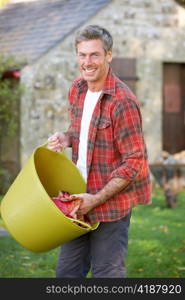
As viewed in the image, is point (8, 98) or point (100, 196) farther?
point (8, 98)

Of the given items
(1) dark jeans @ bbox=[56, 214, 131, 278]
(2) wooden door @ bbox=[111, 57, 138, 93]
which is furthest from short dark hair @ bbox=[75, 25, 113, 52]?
(2) wooden door @ bbox=[111, 57, 138, 93]

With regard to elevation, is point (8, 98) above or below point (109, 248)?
above

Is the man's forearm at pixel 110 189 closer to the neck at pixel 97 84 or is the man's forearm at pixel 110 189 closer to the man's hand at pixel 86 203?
the man's hand at pixel 86 203

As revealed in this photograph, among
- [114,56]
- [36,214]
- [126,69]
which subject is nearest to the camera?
[36,214]

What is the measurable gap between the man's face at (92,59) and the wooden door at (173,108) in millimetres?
9933

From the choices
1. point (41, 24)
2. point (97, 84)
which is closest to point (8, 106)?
point (41, 24)

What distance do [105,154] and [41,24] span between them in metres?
9.73

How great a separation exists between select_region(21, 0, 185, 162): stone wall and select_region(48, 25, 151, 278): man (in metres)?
8.46

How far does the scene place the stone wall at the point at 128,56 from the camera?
484 inches

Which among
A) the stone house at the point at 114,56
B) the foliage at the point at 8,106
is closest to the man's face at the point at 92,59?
the foliage at the point at 8,106

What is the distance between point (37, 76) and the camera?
40.1 ft

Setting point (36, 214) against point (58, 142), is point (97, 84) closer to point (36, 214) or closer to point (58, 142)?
point (58, 142)

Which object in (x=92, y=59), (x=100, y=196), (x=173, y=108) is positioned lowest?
(x=173, y=108)

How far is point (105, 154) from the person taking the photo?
146 inches
